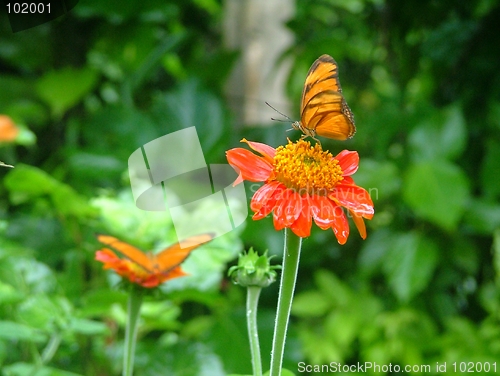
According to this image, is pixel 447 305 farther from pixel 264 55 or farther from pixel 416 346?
pixel 264 55

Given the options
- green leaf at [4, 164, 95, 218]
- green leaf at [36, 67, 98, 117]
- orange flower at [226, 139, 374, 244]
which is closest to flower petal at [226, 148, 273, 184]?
orange flower at [226, 139, 374, 244]

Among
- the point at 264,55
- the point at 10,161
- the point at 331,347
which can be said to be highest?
the point at 264,55

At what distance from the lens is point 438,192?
0.72 metres

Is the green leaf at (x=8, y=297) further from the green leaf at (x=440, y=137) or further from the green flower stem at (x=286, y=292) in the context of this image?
the green leaf at (x=440, y=137)

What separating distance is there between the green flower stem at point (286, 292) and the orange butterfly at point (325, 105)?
5 cm

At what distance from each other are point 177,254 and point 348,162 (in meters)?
0.09

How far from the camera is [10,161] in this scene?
33.9 inches

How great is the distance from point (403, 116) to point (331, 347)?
0.33m

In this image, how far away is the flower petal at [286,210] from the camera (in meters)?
0.20

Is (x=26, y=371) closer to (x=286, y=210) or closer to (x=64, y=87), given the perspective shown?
(x=286, y=210)

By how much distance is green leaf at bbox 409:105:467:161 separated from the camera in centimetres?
74

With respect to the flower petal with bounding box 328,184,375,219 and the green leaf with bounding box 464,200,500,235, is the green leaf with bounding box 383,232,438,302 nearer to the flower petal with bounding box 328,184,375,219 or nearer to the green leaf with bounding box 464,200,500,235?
the green leaf with bounding box 464,200,500,235

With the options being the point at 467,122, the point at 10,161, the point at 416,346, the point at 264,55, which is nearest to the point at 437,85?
the point at 467,122

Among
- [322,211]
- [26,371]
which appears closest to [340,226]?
[322,211]
